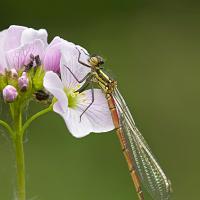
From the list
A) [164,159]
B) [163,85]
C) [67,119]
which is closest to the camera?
[67,119]

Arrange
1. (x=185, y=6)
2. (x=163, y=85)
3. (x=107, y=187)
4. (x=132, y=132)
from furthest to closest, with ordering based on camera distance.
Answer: (x=185, y=6) < (x=163, y=85) < (x=107, y=187) < (x=132, y=132)

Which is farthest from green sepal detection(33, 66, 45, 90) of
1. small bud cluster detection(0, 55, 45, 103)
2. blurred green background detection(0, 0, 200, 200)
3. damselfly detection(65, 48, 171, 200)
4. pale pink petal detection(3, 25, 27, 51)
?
blurred green background detection(0, 0, 200, 200)

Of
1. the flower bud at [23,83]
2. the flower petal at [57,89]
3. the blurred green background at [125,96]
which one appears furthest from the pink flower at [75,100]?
the blurred green background at [125,96]

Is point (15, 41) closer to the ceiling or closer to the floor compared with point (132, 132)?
closer to the ceiling

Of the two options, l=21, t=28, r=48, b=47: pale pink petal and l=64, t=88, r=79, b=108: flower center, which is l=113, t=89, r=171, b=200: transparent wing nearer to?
l=64, t=88, r=79, b=108: flower center

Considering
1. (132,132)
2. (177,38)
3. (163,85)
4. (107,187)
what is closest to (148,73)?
(163,85)

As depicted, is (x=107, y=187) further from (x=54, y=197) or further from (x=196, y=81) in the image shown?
(x=196, y=81)

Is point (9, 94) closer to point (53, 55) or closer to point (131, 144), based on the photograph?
point (53, 55)

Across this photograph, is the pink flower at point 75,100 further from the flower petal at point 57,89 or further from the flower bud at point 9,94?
the flower bud at point 9,94
